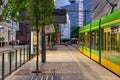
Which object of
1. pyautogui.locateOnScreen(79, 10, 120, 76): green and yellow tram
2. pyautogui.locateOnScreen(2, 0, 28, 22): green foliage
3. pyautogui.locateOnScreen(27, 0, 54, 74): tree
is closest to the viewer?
pyautogui.locateOnScreen(2, 0, 28, 22): green foliage

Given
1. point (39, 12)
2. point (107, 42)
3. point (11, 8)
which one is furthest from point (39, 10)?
point (11, 8)

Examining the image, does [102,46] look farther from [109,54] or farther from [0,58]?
[0,58]

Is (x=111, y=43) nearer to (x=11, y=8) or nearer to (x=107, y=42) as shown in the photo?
(x=107, y=42)

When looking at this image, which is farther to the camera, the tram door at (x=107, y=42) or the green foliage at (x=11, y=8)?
the tram door at (x=107, y=42)

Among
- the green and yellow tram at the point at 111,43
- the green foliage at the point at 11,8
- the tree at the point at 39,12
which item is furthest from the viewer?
the tree at the point at 39,12

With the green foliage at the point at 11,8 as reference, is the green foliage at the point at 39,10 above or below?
above

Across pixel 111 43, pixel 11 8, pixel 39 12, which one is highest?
pixel 39 12

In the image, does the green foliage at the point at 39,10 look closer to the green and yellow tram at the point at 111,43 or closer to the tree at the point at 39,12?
the tree at the point at 39,12

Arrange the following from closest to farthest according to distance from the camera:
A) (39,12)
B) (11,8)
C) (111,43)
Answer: (11,8)
(111,43)
(39,12)

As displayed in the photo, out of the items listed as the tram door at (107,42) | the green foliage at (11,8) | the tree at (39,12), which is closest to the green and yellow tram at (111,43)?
the tram door at (107,42)

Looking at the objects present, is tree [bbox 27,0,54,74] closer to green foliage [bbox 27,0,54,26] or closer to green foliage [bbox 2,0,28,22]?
green foliage [bbox 27,0,54,26]

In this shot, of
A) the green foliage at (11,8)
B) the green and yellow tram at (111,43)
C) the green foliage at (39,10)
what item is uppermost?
the green foliage at (39,10)

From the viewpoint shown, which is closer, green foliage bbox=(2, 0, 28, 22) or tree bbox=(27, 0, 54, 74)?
green foliage bbox=(2, 0, 28, 22)

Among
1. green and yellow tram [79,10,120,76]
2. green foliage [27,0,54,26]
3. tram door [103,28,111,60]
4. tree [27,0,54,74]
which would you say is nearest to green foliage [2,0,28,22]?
green and yellow tram [79,10,120,76]
